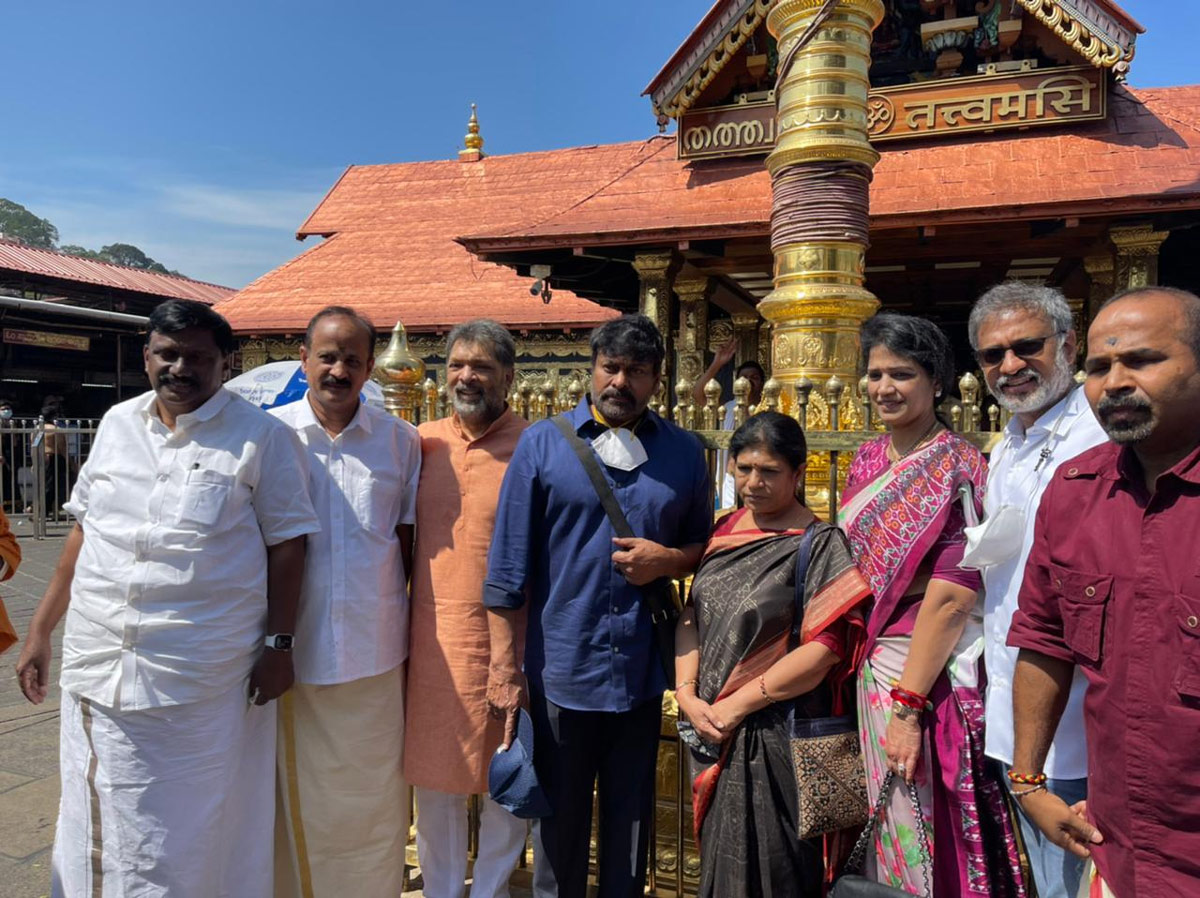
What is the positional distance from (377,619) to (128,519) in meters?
0.75

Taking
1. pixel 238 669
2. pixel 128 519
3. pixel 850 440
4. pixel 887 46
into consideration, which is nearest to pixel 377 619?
pixel 238 669

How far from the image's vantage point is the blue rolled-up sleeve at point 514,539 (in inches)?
89.5

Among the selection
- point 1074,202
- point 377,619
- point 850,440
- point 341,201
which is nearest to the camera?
point 377,619

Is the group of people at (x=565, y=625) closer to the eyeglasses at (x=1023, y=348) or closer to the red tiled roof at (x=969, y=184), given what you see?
the eyeglasses at (x=1023, y=348)

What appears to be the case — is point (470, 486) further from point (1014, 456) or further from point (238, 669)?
point (1014, 456)

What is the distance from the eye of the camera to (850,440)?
2670 mm

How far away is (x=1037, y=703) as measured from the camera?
1.62 m

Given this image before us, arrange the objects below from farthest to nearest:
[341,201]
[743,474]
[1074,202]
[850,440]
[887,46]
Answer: [341,201]
[887,46]
[1074,202]
[850,440]
[743,474]

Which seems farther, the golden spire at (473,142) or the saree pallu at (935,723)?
the golden spire at (473,142)

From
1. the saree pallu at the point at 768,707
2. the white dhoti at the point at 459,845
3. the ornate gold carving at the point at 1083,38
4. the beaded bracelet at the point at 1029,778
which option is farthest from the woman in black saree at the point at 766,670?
the ornate gold carving at the point at 1083,38

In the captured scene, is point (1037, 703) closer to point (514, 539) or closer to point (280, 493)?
point (514, 539)

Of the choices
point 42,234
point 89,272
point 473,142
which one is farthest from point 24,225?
point 473,142

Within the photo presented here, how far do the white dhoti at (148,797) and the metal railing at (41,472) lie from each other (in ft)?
29.5

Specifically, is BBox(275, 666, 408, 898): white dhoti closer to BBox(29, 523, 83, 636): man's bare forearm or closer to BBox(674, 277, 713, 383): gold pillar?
BBox(29, 523, 83, 636): man's bare forearm
